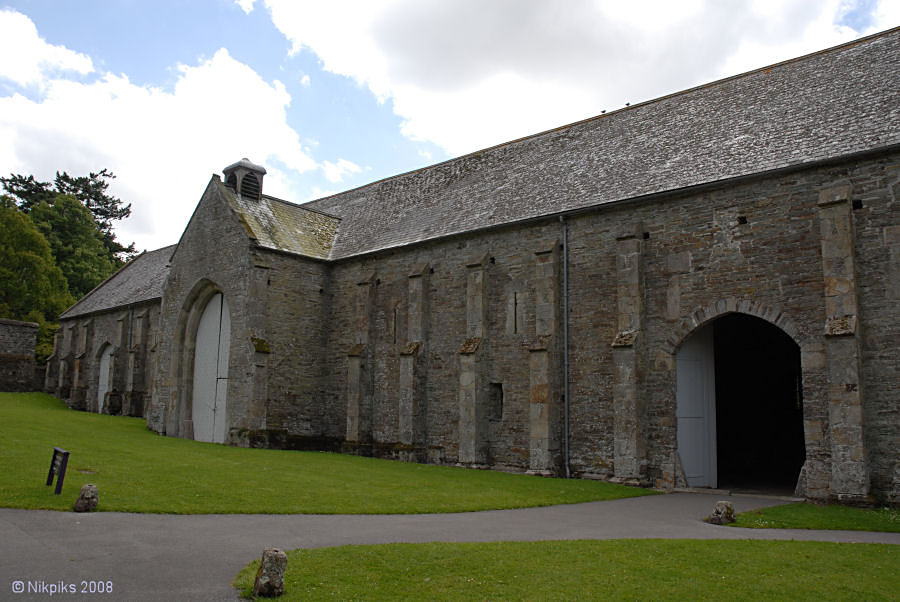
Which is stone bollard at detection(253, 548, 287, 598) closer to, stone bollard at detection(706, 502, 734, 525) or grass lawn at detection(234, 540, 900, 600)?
grass lawn at detection(234, 540, 900, 600)

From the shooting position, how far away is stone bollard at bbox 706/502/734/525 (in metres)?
12.5

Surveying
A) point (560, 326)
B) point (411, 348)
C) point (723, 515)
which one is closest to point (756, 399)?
point (560, 326)

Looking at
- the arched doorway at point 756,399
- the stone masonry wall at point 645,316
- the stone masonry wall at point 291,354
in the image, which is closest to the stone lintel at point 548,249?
the stone masonry wall at point 645,316

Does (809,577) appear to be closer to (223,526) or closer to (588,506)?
(588,506)

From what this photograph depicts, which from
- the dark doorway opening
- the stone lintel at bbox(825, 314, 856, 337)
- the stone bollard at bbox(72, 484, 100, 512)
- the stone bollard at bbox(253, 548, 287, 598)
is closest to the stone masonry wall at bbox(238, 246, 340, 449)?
the stone bollard at bbox(72, 484, 100, 512)

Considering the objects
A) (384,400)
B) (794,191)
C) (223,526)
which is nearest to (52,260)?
(384,400)

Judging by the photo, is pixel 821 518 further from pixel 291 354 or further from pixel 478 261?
pixel 291 354

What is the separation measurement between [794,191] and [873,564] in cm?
1027

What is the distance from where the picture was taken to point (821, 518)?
42.7 feet

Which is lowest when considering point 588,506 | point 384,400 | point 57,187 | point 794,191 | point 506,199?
point 588,506

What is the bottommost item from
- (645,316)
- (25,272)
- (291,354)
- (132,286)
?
(291,354)

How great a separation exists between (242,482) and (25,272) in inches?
1553

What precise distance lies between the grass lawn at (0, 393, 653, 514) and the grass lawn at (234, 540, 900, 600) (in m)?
4.19

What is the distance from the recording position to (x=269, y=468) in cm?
1855
